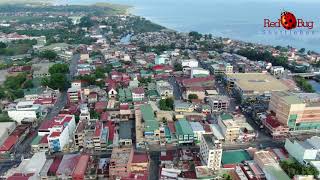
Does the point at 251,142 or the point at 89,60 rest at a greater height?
the point at 89,60

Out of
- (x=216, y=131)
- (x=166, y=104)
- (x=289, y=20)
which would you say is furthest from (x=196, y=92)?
(x=289, y=20)

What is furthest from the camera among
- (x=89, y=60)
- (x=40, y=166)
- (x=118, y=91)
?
(x=89, y=60)

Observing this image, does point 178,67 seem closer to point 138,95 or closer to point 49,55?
point 138,95

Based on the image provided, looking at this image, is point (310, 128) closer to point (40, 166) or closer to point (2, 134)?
point (40, 166)

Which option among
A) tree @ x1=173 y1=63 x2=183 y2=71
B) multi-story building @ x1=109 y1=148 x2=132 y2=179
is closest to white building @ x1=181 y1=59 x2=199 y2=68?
tree @ x1=173 y1=63 x2=183 y2=71

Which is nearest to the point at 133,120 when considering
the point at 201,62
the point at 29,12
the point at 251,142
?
the point at 251,142

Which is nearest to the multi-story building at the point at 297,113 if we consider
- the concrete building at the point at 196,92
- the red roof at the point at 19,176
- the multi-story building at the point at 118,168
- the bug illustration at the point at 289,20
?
the bug illustration at the point at 289,20

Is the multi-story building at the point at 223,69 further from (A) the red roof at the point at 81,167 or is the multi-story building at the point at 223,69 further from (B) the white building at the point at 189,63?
(A) the red roof at the point at 81,167
